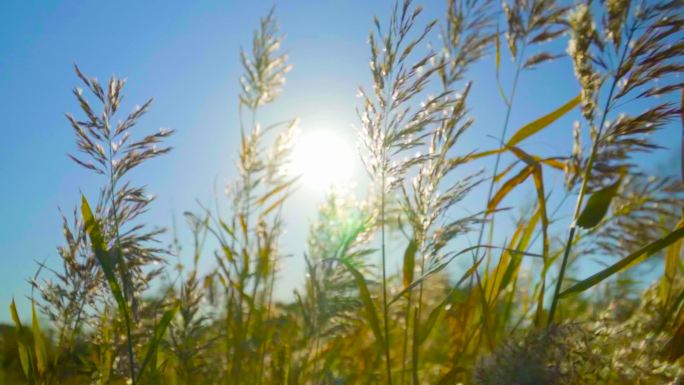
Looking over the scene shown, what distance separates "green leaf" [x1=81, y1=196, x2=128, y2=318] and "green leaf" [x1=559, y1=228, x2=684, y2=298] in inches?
53.7

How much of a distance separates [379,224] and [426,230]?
773mm

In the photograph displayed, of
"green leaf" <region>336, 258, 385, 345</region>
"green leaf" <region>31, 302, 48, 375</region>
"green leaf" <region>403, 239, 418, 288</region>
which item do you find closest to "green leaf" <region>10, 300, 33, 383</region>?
"green leaf" <region>31, 302, 48, 375</region>

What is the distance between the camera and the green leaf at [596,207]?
6.00 feet

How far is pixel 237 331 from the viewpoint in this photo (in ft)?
8.90

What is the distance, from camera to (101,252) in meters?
1.87

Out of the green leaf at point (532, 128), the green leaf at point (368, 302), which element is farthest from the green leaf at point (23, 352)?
the green leaf at point (532, 128)

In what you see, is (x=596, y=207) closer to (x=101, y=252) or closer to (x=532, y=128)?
(x=532, y=128)

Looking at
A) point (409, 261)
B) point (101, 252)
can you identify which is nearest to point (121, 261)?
point (101, 252)

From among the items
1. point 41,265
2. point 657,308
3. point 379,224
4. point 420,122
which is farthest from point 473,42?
A: point 41,265

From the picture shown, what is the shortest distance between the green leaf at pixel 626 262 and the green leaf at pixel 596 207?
0.16 m

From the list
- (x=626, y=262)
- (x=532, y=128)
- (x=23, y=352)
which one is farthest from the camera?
(x=532, y=128)

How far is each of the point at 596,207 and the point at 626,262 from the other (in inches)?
7.7

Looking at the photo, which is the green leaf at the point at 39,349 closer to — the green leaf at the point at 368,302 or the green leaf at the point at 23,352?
the green leaf at the point at 23,352

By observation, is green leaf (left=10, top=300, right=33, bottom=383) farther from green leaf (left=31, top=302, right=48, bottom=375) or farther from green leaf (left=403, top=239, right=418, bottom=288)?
green leaf (left=403, top=239, right=418, bottom=288)
